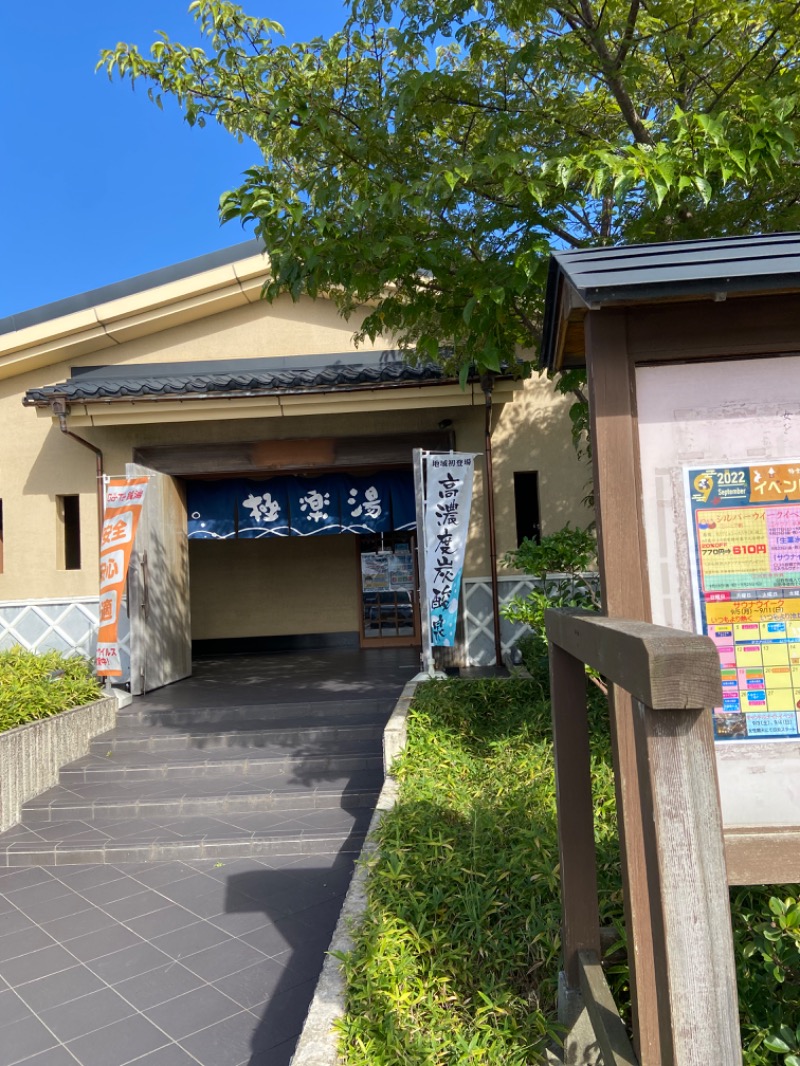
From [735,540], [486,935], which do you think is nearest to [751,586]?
[735,540]

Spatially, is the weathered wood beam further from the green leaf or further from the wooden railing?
the green leaf

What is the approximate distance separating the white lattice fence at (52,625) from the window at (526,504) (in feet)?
20.8

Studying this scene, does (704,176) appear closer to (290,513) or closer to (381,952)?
(381,952)

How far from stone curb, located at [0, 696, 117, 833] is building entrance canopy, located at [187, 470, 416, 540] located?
373cm

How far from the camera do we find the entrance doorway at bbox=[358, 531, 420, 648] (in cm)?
1312

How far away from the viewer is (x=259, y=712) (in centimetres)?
772

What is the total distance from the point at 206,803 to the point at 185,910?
4.78ft

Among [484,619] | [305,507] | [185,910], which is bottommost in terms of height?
[185,910]

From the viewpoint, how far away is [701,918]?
1.29 m

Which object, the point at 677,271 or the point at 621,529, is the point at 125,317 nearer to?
the point at 677,271

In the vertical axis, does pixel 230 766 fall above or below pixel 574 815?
below

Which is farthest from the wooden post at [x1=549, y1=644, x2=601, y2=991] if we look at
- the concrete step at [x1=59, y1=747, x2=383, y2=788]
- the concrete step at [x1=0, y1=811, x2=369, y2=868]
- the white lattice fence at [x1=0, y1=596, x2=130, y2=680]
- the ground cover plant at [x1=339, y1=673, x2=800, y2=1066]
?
the white lattice fence at [x1=0, y1=596, x2=130, y2=680]

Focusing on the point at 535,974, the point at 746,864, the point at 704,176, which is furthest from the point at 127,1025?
the point at 704,176

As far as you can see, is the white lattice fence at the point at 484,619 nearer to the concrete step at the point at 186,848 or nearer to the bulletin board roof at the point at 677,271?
the concrete step at the point at 186,848
